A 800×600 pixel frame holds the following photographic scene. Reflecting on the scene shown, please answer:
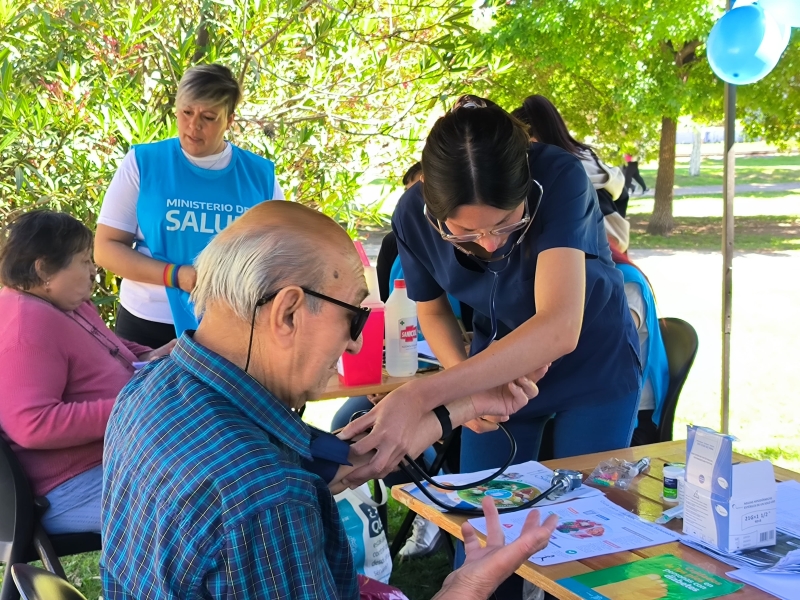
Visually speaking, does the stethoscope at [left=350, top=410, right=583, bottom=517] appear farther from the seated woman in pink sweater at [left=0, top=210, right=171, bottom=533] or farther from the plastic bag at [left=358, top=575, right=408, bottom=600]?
the seated woman in pink sweater at [left=0, top=210, right=171, bottom=533]

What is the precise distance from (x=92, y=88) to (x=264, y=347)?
3659 millimetres

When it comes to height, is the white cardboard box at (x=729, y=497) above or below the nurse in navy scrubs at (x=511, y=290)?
below

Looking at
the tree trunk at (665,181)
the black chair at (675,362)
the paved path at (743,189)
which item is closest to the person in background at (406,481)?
the black chair at (675,362)

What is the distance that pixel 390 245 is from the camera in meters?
4.46

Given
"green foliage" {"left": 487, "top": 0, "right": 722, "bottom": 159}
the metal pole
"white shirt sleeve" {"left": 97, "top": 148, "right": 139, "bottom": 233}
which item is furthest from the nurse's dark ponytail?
"green foliage" {"left": 487, "top": 0, "right": 722, "bottom": 159}

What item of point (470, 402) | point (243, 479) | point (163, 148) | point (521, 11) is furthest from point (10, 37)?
point (521, 11)

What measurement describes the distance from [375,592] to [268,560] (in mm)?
555

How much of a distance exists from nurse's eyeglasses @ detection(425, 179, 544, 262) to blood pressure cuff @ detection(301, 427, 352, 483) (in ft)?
2.16

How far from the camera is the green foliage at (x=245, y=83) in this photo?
4367 mm

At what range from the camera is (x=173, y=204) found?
330 centimetres

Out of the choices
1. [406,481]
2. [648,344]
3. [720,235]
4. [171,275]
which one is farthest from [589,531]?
[720,235]

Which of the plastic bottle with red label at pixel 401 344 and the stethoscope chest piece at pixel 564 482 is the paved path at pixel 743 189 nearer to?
the plastic bottle with red label at pixel 401 344

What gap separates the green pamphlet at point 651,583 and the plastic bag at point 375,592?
321 mm

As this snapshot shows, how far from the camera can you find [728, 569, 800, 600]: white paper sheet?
1.40m
